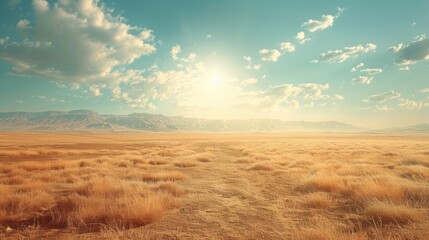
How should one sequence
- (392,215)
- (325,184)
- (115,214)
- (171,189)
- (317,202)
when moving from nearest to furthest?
(392,215) → (115,214) → (317,202) → (171,189) → (325,184)

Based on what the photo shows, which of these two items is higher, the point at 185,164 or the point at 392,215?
the point at 392,215

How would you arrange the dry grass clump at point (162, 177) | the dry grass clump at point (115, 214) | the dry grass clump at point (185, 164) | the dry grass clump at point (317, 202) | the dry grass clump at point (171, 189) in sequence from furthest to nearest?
the dry grass clump at point (185, 164)
the dry grass clump at point (162, 177)
the dry grass clump at point (171, 189)
the dry grass clump at point (317, 202)
the dry grass clump at point (115, 214)

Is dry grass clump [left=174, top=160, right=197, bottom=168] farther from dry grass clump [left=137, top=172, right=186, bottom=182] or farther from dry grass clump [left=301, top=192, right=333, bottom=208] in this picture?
dry grass clump [left=301, top=192, right=333, bottom=208]

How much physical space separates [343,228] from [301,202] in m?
2.75

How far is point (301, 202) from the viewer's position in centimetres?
961

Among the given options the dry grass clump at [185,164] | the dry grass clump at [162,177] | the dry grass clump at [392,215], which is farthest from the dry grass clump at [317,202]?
the dry grass clump at [185,164]

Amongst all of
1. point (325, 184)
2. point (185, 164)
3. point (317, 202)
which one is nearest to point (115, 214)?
point (317, 202)

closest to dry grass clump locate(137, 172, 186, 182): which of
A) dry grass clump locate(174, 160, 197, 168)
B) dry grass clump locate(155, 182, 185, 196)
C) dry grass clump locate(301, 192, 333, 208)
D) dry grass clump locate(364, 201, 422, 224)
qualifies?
dry grass clump locate(155, 182, 185, 196)

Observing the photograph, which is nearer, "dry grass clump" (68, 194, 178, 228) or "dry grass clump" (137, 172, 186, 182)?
"dry grass clump" (68, 194, 178, 228)

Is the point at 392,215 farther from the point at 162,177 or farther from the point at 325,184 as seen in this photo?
the point at 162,177

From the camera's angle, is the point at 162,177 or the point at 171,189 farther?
the point at 162,177

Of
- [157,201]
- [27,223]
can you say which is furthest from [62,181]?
[157,201]

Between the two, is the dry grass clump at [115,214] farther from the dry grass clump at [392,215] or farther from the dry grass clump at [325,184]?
the dry grass clump at [325,184]

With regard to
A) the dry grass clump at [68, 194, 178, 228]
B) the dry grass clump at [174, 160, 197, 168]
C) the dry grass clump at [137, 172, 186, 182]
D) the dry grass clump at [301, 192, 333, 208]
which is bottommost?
the dry grass clump at [174, 160, 197, 168]
